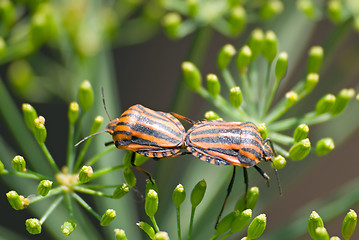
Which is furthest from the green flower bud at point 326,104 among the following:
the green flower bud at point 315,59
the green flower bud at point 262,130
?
the green flower bud at point 262,130

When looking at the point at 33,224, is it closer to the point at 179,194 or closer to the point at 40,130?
the point at 40,130

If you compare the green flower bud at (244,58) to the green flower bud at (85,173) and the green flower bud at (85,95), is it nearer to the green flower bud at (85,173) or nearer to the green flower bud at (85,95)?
the green flower bud at (85,95)

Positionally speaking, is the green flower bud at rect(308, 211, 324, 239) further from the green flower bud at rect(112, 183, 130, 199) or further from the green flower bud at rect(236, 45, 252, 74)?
the green flower bud at rect(236, 45, 252, 74)

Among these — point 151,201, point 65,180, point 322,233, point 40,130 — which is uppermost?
point 40,130

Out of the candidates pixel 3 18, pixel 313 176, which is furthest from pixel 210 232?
pixel 313 176

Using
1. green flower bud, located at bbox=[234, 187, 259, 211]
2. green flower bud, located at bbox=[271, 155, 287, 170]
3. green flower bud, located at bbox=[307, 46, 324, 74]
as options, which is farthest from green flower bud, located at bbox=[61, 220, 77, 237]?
green flower bud, located at bbox=[307, 46, 324, 74]

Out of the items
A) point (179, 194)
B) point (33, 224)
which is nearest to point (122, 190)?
point (179, 194)
